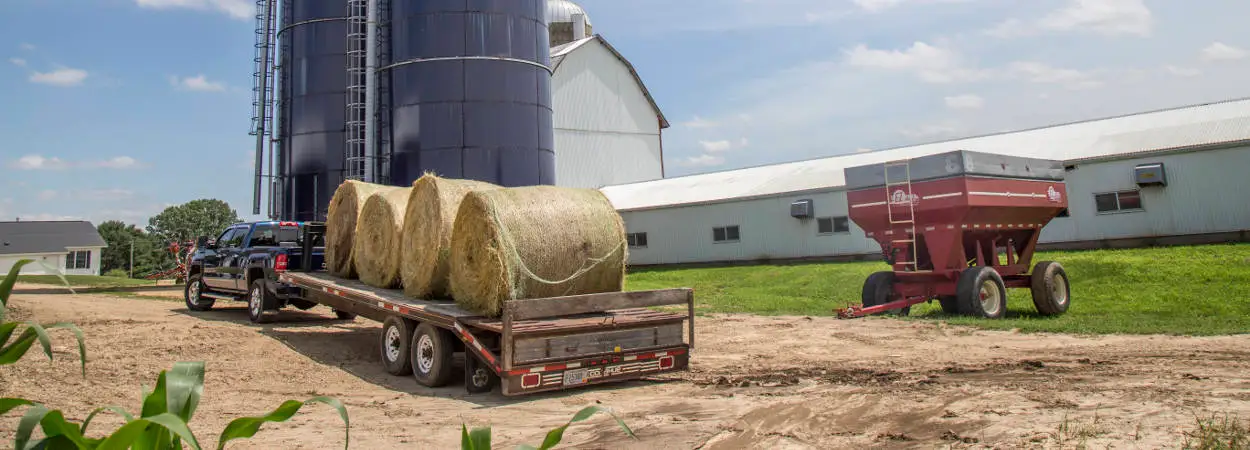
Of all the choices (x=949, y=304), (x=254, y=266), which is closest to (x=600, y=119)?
(x=949, y=304)

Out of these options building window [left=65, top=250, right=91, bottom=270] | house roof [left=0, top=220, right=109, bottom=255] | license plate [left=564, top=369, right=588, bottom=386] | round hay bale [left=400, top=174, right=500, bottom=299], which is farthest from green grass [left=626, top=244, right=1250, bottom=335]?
house roof [left=0, top=220, right=109, bottom=255]

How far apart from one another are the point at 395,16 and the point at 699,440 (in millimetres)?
20699

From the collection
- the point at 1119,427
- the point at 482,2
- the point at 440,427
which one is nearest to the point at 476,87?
the point at 482,2

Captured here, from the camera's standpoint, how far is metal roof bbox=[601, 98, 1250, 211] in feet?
75.2

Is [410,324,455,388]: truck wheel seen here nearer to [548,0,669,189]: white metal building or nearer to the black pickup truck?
the black pickup truck

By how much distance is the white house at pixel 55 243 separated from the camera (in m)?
52.0

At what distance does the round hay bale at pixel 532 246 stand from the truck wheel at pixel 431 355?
475 millimetres

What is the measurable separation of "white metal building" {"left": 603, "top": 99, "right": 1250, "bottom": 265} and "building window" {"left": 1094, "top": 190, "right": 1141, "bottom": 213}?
0.03 metres

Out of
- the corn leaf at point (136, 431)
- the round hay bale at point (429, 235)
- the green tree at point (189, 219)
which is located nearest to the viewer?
the corn leaf at point (136, 431)

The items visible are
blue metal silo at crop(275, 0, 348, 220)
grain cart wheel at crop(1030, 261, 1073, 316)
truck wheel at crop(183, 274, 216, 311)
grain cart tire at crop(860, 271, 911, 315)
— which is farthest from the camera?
blue metal silo at crop(275, 0, 348, 220)

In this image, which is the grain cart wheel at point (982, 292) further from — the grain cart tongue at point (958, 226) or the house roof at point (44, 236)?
the house roof at point (44, 236)

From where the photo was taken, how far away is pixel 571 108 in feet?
126

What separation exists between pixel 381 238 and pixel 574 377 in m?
4.66

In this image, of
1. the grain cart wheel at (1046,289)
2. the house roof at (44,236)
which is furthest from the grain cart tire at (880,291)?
the house roof at (44,236)
